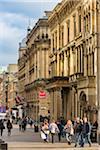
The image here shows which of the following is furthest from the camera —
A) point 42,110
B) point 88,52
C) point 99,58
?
point 42,110

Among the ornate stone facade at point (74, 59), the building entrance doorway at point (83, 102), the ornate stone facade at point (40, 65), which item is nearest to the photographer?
the ornate stone facade at point (74, 59)

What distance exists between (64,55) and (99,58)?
19.3m

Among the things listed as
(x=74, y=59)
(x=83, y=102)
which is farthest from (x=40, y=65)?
(x=83, y=102)

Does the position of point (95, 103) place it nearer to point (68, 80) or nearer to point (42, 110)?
point (68, 80)

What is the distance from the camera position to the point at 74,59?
6288 cm

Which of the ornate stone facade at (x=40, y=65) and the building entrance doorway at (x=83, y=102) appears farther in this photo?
the ornate stone facade at (x=40, y=65)

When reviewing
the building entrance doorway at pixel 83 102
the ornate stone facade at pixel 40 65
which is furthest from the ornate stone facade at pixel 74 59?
the ornate stone facade at pixel 40 65

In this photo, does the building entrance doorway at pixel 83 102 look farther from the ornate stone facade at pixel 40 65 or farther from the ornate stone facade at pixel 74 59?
the ornate stone facade at pixel 40 65

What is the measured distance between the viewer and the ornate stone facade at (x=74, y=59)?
51438mm

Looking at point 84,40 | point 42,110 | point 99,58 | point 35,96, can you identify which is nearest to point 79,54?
point 84,40

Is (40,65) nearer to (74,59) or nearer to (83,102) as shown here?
(74,59)

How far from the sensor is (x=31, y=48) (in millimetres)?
113125

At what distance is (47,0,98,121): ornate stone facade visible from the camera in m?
51.4

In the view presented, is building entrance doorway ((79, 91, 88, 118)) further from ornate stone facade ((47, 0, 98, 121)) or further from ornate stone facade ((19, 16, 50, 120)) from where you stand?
ornate stone facade ((19, 16, 50, 120))
